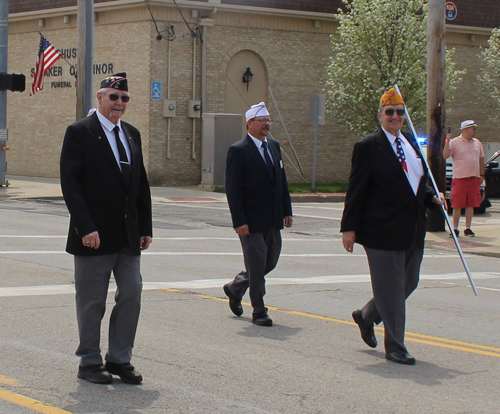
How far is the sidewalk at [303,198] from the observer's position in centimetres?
1423

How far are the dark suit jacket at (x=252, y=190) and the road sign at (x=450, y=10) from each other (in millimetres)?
24537

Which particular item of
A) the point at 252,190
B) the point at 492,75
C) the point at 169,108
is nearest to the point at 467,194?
the point at 252,190

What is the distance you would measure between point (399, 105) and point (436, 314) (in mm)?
2819

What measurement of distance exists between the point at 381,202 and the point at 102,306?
2196mm

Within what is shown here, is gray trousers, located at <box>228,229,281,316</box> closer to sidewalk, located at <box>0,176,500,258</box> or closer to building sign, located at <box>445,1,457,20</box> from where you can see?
sidewalk, located at <box>0,176,500,258</box>

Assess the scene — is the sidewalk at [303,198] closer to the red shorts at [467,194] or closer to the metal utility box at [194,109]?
the red shorts at [467,194]

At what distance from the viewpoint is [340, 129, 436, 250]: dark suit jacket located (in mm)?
6086

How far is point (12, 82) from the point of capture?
23.1 meters

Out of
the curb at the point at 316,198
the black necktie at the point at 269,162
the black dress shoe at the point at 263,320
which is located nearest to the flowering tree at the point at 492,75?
the curb at the point at 316,198

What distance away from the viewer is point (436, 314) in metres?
8.22

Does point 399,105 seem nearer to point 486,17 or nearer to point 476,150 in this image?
Answer: point 476,150

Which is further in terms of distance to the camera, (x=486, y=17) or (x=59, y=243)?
(x=486, y=17)

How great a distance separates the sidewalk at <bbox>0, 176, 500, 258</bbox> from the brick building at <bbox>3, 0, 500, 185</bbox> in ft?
5.18

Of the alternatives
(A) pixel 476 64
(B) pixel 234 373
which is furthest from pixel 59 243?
(A) pixel 476 64
